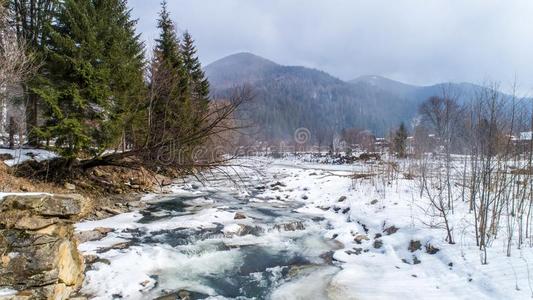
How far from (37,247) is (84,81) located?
8.83 meters

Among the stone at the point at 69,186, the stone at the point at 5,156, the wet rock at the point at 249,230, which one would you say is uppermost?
the stone at the point at 5,156

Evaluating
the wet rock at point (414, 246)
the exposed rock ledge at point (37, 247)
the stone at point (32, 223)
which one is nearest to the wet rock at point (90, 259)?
the exposed rock ledge at point (37, 247)

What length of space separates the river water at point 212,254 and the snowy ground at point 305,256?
0.02 m

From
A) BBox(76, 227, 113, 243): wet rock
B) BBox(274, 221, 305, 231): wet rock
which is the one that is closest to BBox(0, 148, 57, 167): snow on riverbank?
BBox(76, 227, 113, 243): wet rock

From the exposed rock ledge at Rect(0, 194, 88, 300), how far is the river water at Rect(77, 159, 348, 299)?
24.3 inches

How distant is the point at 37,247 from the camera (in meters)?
4.56

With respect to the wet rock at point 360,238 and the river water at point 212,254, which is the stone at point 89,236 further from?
the wet rock at point 360,238

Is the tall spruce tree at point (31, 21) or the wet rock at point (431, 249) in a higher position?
the tall spruce tree at point (31, 21)

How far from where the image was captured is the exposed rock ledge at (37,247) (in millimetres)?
4277

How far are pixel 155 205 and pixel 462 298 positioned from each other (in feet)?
32.7

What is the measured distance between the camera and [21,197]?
184 inches

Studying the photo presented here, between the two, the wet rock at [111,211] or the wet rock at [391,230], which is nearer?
the wet rock at [391,230]

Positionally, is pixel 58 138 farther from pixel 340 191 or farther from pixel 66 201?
pixel 340 191

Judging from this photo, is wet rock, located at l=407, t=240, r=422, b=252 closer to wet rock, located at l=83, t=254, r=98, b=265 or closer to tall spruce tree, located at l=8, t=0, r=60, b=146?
wet rock, located at l=83, t=254, r=98, b=265
